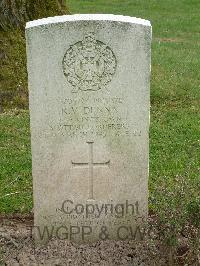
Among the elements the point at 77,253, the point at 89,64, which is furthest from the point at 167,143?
the point at 89,64

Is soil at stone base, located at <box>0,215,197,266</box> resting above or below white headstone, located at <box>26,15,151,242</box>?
below

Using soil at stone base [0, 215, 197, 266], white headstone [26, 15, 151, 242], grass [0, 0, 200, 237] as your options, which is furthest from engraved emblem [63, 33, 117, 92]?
soil at stone base [0, 215, 197, 266]

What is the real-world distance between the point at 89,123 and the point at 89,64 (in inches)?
16.8

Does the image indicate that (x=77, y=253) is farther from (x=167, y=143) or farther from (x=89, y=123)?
(x=167, y=143)

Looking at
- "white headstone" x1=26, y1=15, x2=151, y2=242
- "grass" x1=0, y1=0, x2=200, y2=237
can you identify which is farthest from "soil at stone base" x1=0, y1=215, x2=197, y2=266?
"grass" x1=0, y1=0, x2=200, y2=237

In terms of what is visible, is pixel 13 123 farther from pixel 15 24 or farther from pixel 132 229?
pixel 132 229

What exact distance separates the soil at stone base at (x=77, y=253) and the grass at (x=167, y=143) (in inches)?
13.1

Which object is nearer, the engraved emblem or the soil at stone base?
the engraved emblem

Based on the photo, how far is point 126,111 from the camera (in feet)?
14.6

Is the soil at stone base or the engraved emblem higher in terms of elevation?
the engraved emblem

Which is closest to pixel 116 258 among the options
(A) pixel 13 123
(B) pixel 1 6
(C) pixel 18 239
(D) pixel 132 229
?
(D) pixel 132 229

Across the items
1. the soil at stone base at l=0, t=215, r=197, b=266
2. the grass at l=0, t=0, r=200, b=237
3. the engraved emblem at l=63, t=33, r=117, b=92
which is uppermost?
the engraved emblem at l=63, t=33, r=117, b=92

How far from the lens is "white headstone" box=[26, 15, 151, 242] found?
4270 mm

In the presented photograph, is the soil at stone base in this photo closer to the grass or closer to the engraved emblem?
the grass
